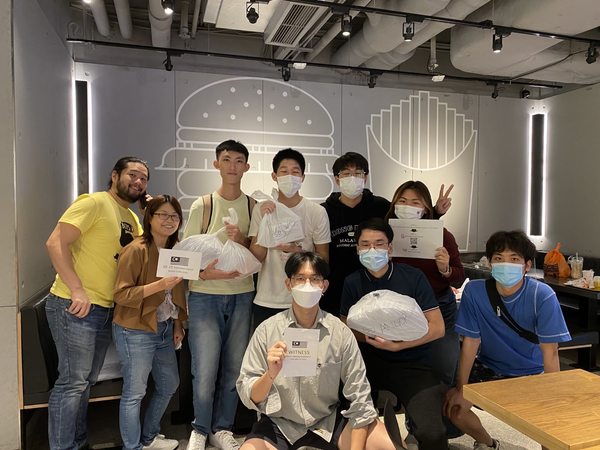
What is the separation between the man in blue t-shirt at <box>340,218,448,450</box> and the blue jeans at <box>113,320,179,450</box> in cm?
98

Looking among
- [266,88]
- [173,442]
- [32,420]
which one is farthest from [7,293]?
[266,88]

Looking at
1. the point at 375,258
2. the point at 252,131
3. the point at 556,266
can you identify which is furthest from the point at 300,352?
the point at 556,266

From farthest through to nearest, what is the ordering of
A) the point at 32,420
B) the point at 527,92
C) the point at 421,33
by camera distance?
the point at 527,92 → the point at 421,33 → the point at 32,420

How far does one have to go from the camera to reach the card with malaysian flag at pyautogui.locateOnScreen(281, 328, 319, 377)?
172 cm

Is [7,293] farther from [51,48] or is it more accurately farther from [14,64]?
[51,48]

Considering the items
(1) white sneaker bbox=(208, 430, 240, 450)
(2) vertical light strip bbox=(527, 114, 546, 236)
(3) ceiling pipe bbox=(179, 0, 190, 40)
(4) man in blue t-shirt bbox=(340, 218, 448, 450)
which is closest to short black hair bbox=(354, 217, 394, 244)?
(4) man in blue t-shirt bbox=(340, 218, 448, 450)

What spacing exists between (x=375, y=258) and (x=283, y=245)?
1.63ft

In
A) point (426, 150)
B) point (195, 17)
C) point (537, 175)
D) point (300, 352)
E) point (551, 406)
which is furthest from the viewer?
point (537, 175)

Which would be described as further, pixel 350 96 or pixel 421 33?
pixel 350 96

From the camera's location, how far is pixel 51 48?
11.0 ft

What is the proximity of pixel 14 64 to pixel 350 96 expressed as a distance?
135 inches

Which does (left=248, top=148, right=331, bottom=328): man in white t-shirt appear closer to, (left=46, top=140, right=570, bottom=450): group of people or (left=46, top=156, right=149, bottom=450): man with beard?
(left=46, top=140, right=570, bottom=450): group of people

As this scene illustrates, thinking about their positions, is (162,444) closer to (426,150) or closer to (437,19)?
(437,19)

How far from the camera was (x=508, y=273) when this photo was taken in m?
2.19
